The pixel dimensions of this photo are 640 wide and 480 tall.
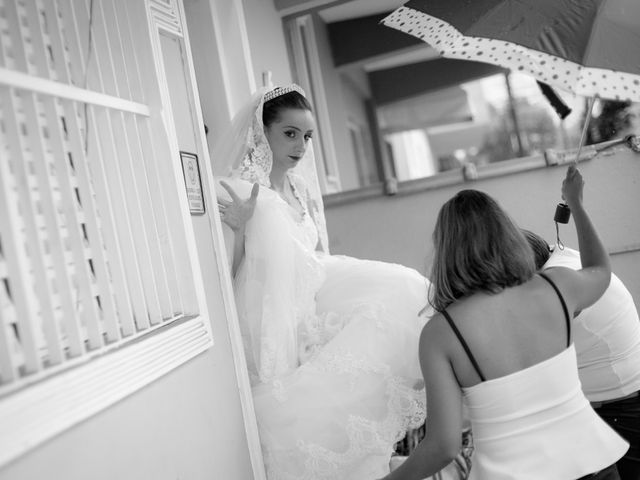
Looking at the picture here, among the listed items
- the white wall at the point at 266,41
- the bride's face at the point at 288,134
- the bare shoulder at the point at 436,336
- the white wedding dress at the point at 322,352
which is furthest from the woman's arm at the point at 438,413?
the white wall at the point at 266,41

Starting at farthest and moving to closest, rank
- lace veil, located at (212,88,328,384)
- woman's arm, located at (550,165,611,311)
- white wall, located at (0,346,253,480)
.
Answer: lace veil, located at (212,88,328,384), woman's arm, located at (550,165,611,311), white wall, located at (0,346,253,480)

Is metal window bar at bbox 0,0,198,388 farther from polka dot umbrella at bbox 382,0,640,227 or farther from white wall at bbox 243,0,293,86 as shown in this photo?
white wall at bbox 243,0,293,86

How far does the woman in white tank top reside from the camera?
5.48 ft

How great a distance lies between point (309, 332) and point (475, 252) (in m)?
0.87

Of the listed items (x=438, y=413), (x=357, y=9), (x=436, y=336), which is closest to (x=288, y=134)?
(x=436, y=336)

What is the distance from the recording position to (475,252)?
1767 millimetres

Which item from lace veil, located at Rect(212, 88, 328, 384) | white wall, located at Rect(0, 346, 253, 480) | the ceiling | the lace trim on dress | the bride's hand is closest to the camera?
white wall, located at Rect(0, 346, 253, 480)

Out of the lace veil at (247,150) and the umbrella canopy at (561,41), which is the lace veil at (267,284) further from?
the umbrella canopy at (561,41)

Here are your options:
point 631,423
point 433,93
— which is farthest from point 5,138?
point 433,93

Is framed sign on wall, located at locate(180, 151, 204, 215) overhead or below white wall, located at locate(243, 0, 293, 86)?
below

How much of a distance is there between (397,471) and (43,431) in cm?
90

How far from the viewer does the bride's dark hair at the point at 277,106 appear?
2.82m

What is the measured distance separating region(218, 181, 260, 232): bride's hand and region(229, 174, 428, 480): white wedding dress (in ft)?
0.12

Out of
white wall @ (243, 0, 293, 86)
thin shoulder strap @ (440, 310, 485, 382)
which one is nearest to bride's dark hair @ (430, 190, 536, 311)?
thin shoulder strap @ (440, 310, 485, 382)
